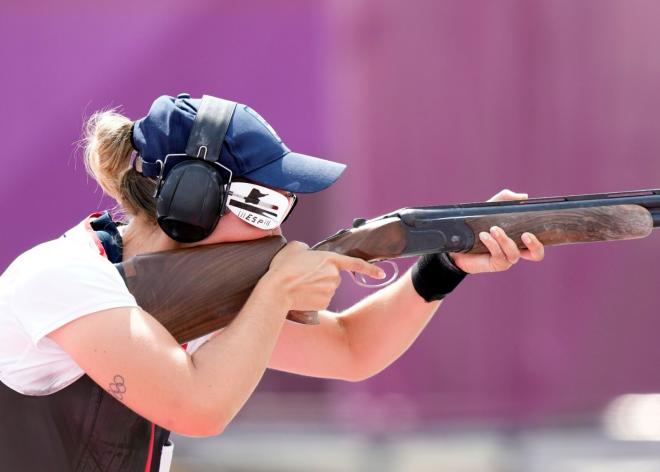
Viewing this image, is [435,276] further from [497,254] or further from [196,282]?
[196,282]

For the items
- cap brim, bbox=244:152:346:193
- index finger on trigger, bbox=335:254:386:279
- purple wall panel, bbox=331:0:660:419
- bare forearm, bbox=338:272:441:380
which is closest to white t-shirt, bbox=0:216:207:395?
cap brim, bbox=244:152:346:193

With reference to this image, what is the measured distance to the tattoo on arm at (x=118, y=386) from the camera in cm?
227

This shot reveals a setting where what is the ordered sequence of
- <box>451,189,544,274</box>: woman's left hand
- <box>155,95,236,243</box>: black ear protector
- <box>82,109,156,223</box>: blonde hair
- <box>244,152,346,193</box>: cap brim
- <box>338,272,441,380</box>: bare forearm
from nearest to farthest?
<box>155,95,236,243</box>: black ear protector < <box>244,152,346,193</box>: cap brim < <box>82,109,156,223</box>: blonde hair < <box>451,189,544,274</box>: woman's left hand < <box>338,272,441,380</box>: bare forearm

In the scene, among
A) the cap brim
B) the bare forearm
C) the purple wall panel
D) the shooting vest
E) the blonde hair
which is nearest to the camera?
the shooting vest

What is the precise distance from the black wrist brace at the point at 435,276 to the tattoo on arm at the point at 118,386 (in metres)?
1.03

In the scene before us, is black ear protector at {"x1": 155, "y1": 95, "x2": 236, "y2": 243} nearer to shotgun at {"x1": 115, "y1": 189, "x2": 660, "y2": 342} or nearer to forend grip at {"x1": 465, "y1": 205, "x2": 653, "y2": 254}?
shotgun at {"x1": 115, "y1": 189, "x2": 660, "y2": 342}

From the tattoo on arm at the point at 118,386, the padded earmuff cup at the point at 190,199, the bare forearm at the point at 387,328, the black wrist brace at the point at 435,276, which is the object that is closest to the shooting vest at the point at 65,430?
the tattoo on arm at the point at 118,386

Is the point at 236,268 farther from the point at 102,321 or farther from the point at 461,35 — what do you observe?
the point at 461,35

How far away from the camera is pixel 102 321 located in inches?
89.7

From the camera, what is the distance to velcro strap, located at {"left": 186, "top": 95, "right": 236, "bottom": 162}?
2.54 meters

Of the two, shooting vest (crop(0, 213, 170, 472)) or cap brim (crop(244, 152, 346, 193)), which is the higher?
cap brim (crop(244, 152, 346, 193))

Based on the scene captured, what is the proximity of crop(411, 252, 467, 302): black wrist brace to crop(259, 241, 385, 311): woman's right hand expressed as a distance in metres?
0.38

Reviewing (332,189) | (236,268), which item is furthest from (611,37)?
(236,268)

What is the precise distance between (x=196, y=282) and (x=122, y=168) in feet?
1.39
